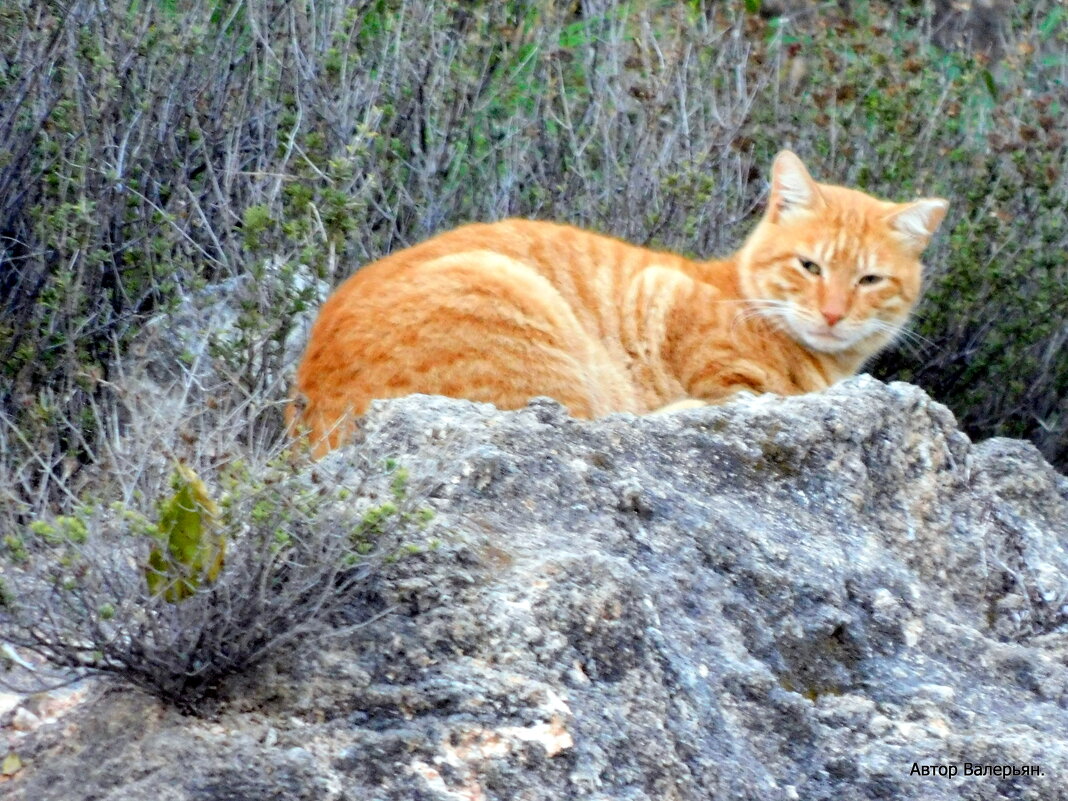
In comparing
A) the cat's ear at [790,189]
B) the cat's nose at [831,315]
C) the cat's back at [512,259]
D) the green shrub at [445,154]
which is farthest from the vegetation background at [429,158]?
the cat's nose at [831,315]

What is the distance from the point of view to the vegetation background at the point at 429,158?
381 centimetres

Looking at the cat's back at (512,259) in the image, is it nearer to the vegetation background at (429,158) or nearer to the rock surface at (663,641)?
the vegetation background at (429,158)

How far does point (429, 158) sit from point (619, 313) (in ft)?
3.96

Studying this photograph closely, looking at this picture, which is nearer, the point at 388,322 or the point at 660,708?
the point at 660,708

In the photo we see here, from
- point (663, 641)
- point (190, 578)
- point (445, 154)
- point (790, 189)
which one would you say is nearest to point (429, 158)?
point (445, 154)

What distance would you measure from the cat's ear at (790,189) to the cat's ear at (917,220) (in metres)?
0.26

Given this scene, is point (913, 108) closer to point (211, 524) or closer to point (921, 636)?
point (921, 636)

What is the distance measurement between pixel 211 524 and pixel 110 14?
3.22 metres

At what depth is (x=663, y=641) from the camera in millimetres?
2135

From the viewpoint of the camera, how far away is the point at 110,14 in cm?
455

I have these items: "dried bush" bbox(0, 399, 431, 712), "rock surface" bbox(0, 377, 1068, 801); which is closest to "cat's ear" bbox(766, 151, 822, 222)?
"rock surface" bbox(0, 377, 1068, 801)

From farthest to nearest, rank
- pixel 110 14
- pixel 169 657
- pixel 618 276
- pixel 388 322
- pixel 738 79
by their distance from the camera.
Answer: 1. pixel 738 79
2. pixel 110 14
3. pixel 618 276
4. pixel 388 322
5. pixel 169 657

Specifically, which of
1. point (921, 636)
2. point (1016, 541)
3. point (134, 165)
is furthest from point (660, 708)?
point (134, 165)

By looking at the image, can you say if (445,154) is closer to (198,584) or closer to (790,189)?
(790,189)
